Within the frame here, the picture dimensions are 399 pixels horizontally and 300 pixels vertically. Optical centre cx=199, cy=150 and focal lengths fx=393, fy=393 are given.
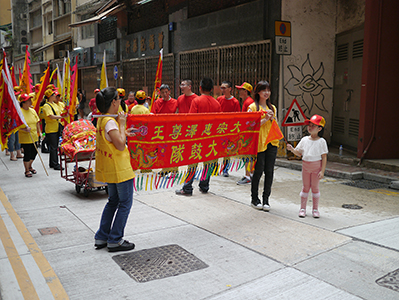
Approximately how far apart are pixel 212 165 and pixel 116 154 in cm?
194

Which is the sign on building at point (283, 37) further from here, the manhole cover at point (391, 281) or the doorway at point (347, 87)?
the manhole cover at point (391, 281)

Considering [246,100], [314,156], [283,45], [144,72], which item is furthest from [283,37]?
[144,72]

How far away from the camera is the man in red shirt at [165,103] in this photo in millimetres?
8725

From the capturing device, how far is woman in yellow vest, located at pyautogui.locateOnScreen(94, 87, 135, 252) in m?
4.30

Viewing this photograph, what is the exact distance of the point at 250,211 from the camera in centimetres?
617

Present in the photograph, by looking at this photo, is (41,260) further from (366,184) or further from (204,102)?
(366,184)

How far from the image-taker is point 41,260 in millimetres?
4309

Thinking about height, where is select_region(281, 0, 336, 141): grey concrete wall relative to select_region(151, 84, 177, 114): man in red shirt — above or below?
above

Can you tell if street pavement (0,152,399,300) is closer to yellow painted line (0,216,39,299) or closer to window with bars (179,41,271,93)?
yellow painted line (0,216,39,299)

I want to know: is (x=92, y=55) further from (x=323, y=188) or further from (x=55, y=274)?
(x=55, y=274)

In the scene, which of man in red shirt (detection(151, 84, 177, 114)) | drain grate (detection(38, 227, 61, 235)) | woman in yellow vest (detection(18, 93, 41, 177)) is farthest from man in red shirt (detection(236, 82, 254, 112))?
woman in yellow vest (detection(18, 93, 41, 177))

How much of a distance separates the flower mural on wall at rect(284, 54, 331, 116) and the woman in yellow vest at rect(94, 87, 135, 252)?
7540 millimetres

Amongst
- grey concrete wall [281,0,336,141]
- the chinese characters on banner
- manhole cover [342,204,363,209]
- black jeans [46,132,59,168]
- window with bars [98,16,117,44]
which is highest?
window with bars [98,16,117,44]

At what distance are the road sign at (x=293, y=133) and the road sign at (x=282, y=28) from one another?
8.11 ft
